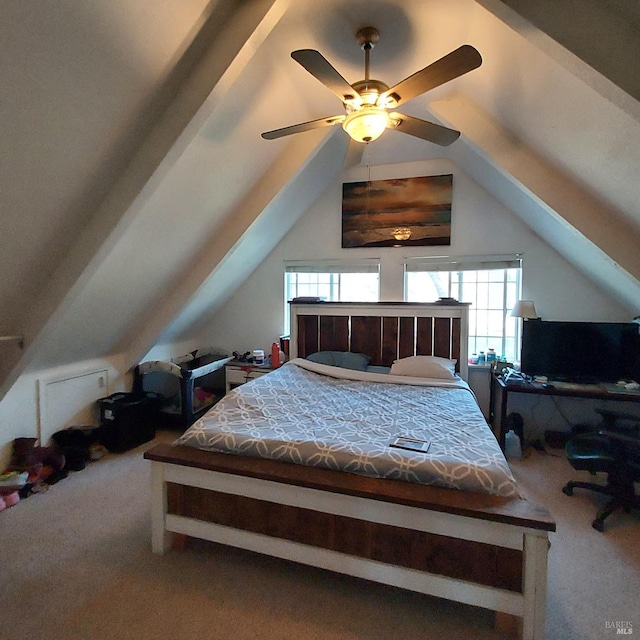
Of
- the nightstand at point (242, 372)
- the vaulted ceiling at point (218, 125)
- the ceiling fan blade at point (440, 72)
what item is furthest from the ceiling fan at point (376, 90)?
the nightstand at point (242, 372)

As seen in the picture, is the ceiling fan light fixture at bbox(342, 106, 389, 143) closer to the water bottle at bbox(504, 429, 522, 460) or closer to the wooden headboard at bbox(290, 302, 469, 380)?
the wooden headboard at bbox(290, 302, 469, 380)

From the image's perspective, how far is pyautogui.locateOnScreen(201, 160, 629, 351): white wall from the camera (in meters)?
3.48

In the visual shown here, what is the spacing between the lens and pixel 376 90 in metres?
A: 1.74

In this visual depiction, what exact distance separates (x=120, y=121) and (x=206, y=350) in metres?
3.33

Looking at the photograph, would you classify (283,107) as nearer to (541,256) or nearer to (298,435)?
(298,435)

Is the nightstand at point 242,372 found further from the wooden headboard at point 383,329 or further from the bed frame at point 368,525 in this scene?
the bed frame at point 368,525

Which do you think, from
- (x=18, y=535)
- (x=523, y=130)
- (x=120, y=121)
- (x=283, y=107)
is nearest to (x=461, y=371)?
(x=523, y=130)

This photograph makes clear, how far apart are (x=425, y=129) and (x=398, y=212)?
1943 mm

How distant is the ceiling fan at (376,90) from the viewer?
1477 millimetres

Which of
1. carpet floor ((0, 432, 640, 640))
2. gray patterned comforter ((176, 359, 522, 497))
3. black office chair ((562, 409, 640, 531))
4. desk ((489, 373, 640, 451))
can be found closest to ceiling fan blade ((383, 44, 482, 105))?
gray patterned comforter ((176, 359, 522, 497))

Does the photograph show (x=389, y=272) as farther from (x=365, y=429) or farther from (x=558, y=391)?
(x=365, y=429)

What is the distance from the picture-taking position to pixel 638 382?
306 centimetres

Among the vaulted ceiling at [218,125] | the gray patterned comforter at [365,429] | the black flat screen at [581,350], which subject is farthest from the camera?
the black flat screen at [581,350]

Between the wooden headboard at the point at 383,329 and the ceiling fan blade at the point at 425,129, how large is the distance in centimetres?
192
